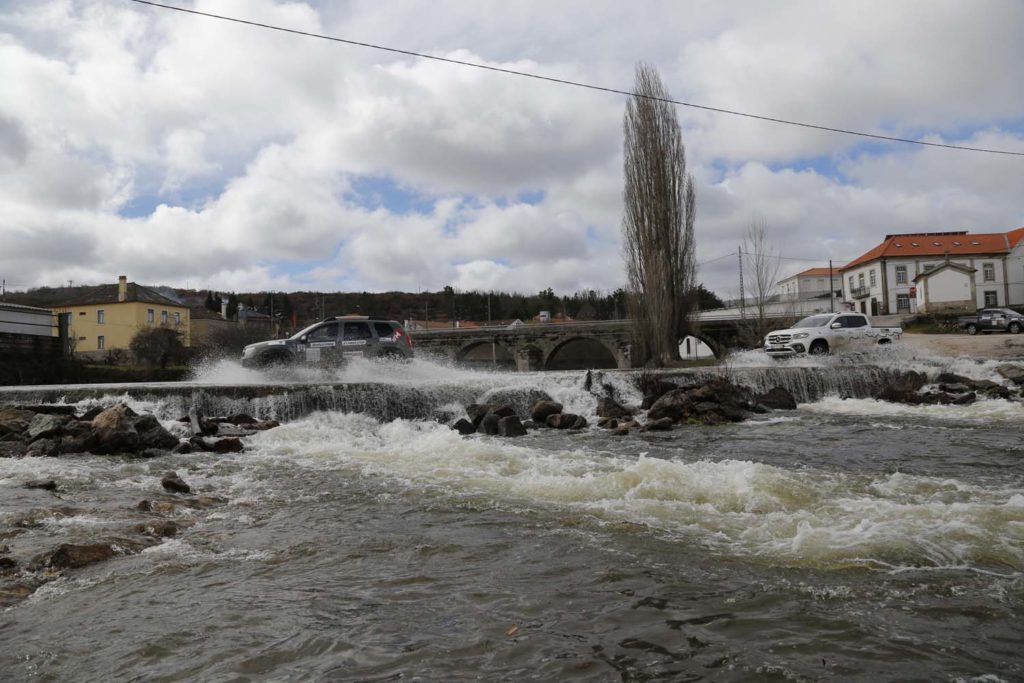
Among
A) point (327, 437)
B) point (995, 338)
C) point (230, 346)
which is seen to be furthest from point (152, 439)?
point (230, 346)

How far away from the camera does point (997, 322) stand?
3619 cm

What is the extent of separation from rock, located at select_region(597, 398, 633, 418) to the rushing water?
6627 mm

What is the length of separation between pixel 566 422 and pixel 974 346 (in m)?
23.3

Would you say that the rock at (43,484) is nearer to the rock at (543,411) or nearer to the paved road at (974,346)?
the rock at (543,411)

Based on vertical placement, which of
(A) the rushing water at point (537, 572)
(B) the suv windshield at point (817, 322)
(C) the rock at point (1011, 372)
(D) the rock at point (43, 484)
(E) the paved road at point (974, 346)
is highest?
(B) the suv windshield at point (817, 322)

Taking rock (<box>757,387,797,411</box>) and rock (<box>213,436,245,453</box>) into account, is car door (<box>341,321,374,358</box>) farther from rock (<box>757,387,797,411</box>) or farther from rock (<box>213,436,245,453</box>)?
rock (<box>757,387,797,411</box>)

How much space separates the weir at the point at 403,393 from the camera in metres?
15.9

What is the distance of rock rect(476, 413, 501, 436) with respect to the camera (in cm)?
1444

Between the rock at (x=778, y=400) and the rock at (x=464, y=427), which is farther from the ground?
the rock at (x=778, y=400)

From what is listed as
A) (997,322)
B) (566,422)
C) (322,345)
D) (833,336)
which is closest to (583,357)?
(997,322)

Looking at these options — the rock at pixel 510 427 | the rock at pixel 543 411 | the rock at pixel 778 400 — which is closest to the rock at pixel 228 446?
the rock at pixel 510 427

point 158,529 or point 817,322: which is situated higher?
point 817,322

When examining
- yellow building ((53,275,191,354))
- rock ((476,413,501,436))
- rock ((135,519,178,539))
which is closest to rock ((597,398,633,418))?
rock ((476,413,501,436))

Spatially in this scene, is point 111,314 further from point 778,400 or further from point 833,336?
point 778,400
